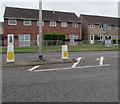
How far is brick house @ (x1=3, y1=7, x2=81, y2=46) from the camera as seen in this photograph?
89.0ft

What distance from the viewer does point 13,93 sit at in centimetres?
384

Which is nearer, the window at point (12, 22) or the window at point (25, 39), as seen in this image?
the window at point (12, 22)

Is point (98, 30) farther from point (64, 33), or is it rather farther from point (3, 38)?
point (3, 38)

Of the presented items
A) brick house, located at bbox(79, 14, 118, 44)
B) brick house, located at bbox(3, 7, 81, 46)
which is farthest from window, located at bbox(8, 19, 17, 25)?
brick house, located at bbox(79, 14, 118, 44)

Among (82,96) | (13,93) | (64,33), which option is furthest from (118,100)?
(64,33)

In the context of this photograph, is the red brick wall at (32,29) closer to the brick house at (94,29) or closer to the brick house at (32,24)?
the brick house at (32,24)

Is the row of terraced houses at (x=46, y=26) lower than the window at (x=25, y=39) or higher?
higher

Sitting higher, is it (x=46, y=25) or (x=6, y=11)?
(x=6, y=11)

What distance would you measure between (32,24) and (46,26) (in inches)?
115

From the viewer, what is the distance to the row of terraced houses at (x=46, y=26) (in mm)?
27062

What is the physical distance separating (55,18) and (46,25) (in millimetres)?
2788

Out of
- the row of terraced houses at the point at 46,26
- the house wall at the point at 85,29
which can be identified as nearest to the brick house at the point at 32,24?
the row of terraced houses at the point at 46,26

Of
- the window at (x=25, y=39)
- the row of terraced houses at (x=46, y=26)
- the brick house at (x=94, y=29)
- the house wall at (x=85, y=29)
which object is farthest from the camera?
the house wall at (x=85, y=29)

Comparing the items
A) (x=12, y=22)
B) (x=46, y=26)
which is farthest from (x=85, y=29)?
(x=12, y=22)
